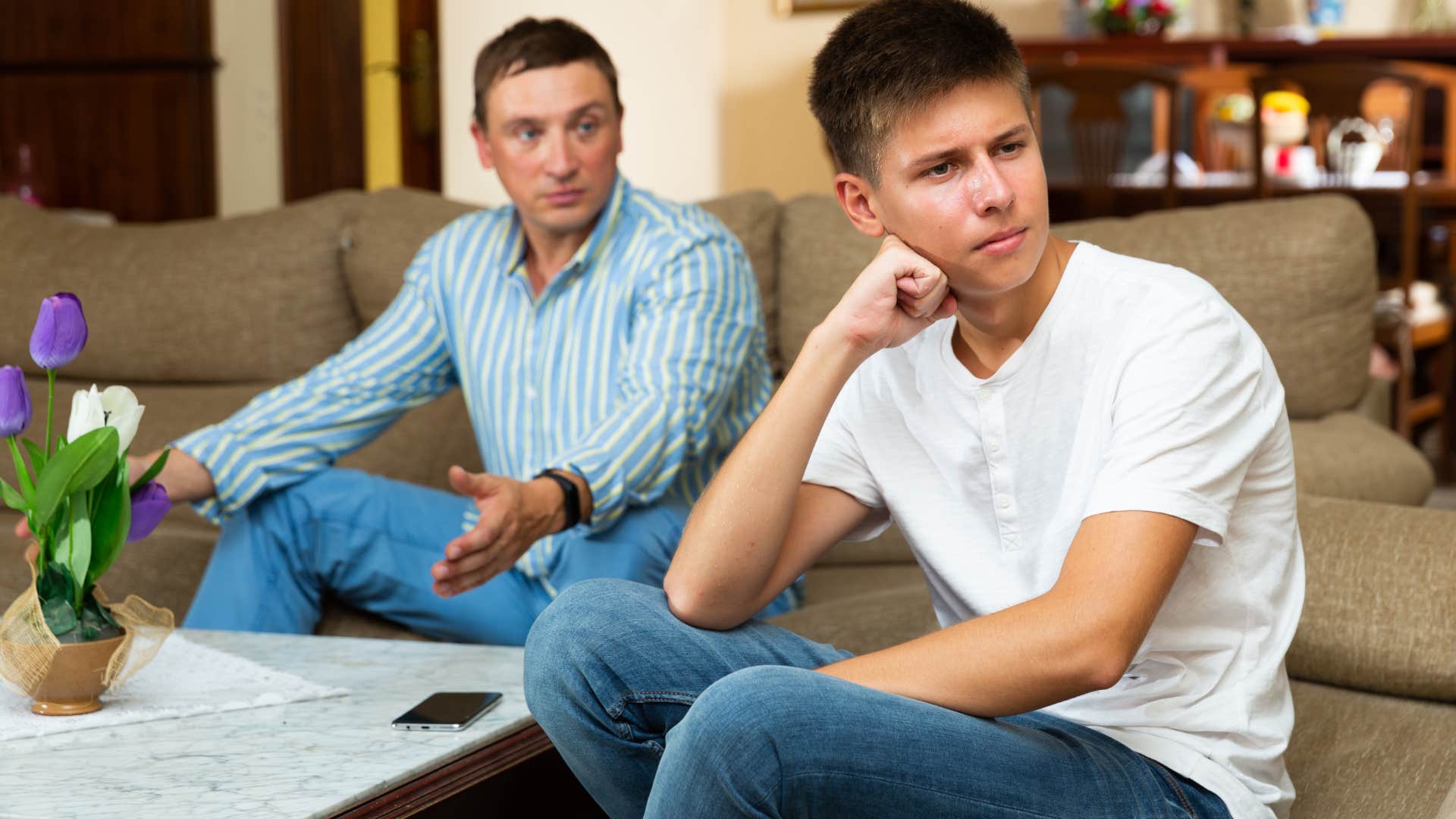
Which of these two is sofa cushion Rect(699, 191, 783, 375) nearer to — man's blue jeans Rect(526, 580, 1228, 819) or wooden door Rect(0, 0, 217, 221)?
man's blue jeans Rect(526, 580, 1228, 819)

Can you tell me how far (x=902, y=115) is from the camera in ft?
3.97

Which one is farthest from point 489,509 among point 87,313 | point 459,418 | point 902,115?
point 87,313

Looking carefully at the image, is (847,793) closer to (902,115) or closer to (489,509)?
(902,115)

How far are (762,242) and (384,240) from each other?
2.21ft

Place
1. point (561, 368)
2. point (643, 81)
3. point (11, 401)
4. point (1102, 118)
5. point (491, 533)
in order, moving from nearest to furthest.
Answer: point (11, 401), point (491, 533), point (561, 368), point (1102, 118), point (643, 81)

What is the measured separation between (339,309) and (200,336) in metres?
0.26

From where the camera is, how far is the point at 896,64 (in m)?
1.21

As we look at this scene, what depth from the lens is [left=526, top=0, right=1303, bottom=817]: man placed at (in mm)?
1055

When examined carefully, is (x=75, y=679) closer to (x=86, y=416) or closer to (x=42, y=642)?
(x=42, y=642)

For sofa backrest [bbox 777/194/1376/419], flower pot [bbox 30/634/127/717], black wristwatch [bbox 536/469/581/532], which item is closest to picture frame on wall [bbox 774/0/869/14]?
sofa backrest [bbox 777/194/1376/419]

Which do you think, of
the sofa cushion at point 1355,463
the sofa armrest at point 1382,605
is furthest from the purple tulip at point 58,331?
the sofa cushion at point 1355,463

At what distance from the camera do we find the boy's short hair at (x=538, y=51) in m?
1.97

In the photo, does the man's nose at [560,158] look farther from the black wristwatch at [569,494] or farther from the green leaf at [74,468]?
the green leaf at [74,468]

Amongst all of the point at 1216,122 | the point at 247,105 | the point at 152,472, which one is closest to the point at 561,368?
the point at 152,472
